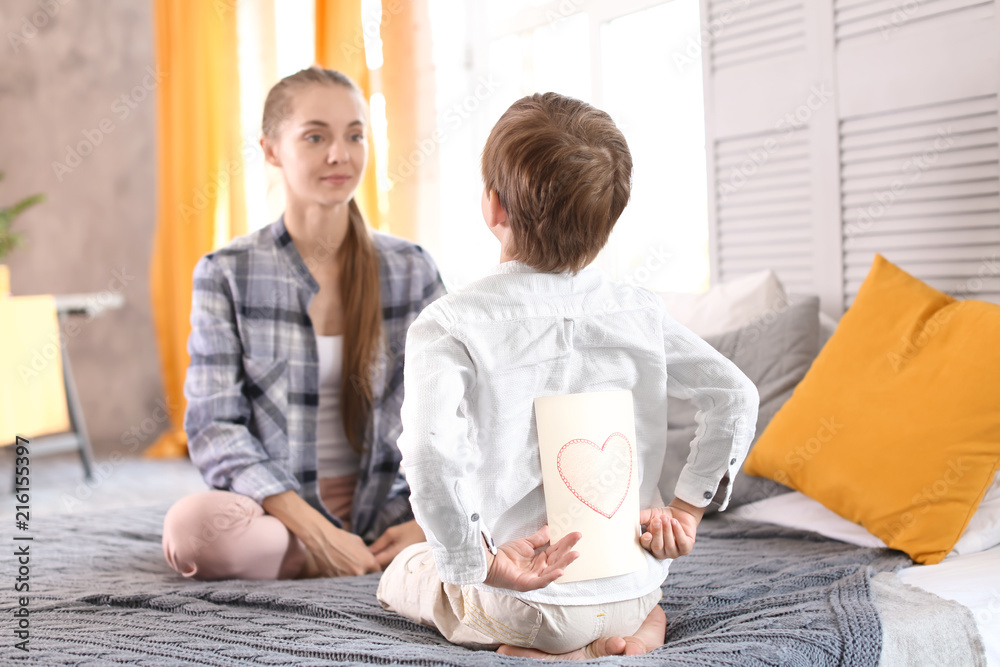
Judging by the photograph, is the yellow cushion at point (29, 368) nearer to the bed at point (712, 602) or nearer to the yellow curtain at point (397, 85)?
the yellow curtain at point (397, 85)

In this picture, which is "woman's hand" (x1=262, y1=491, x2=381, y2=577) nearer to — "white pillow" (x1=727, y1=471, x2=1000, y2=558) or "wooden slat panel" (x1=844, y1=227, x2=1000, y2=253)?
"white pillow" (x1=727, y1=471, x2=1000, y2=558)

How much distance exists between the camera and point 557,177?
2.85ft

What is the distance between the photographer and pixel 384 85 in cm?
300

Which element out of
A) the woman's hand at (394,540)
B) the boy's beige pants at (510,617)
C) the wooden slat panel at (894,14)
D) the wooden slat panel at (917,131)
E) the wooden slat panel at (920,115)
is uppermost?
the wooden slat panel at (894,14)

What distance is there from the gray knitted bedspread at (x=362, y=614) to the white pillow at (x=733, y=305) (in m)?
0.43

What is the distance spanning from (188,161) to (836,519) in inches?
136

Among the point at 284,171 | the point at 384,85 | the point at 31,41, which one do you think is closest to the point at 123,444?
the point at 31,41

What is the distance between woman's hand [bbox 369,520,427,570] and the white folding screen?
108 cm

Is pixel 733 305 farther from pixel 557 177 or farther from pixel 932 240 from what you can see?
pixel 557 177

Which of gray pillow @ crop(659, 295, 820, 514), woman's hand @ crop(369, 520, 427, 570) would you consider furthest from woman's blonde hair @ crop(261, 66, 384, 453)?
gray pillow @ crop(659, 295, 820, 514)

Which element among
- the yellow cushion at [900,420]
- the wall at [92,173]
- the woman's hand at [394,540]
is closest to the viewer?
the yellow cushion at [900,420]

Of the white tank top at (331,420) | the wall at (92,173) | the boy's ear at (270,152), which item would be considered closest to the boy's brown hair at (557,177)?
the white tank top at (331,420)

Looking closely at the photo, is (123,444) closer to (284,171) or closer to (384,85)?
(384,85)

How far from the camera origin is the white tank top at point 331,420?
1.65 m
